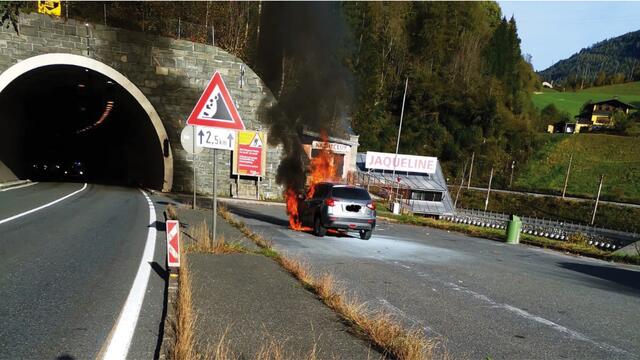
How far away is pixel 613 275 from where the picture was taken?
10555mm

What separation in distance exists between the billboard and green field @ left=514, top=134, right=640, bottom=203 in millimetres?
27144

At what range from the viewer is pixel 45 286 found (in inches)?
203

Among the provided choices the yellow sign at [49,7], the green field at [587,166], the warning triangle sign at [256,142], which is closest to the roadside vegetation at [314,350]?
the warning triangle sign at [256,142]

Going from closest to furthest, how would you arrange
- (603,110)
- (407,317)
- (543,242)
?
1. (407,317)
2. (543,242)
3. (603,110)

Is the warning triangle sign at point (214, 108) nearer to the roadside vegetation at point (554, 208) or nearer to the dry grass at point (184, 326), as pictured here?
the dry grass at point (184, 326)

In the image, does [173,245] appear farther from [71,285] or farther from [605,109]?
[605,109]

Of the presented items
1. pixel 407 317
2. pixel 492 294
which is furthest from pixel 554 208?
pixel 407 317

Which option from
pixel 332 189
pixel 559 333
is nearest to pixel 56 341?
pixel 559 333

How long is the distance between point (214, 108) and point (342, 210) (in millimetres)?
5902

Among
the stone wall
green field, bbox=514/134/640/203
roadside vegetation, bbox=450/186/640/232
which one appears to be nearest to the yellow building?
green field, bbox=514/134/640/203

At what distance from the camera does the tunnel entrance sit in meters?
22.5

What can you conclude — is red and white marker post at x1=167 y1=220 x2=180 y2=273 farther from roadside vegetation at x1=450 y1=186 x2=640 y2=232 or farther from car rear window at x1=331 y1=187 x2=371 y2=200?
roadside vegetation at x1=450 y1=186 x2=640 y2=232

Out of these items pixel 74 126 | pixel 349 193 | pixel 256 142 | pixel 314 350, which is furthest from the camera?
pixel 74 126

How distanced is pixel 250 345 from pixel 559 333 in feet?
12.5
